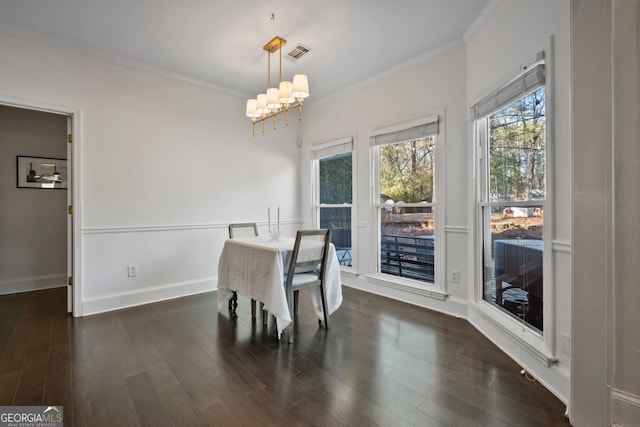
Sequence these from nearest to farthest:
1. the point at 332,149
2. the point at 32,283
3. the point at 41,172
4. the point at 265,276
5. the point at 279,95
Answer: the point at 265,276, the point at 279,95, the point at 32,283, the point at 41,172, the point at 332,149

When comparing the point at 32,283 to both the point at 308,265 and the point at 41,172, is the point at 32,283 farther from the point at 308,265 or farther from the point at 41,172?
the point at 308,265

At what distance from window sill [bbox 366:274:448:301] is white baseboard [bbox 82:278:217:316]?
7.12 ft

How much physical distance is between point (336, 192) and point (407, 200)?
124 centimetres

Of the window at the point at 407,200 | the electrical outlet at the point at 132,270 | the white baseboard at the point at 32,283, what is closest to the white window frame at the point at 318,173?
the window at the point at 407,200

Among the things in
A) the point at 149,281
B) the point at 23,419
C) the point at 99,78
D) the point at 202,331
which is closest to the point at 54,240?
the point at 149,281

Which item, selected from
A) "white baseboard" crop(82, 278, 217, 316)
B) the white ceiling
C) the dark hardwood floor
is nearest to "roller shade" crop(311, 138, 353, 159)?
the white ceiling

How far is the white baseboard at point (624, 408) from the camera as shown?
4.56 ft

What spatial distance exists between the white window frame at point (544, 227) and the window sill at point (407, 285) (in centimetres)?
46

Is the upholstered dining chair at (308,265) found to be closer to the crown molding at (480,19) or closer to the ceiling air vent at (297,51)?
the ceiling air vent at (297,51)

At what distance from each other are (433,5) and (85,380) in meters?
3.72

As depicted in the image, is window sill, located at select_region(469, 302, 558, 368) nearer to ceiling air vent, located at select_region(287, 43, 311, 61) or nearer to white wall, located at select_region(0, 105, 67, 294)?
ceiling air vent, located at select_region(287, 43, 311, 61)

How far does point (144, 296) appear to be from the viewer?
3516 millimetres

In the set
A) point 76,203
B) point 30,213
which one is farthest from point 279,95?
point 30,213

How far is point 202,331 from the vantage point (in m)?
2.71
